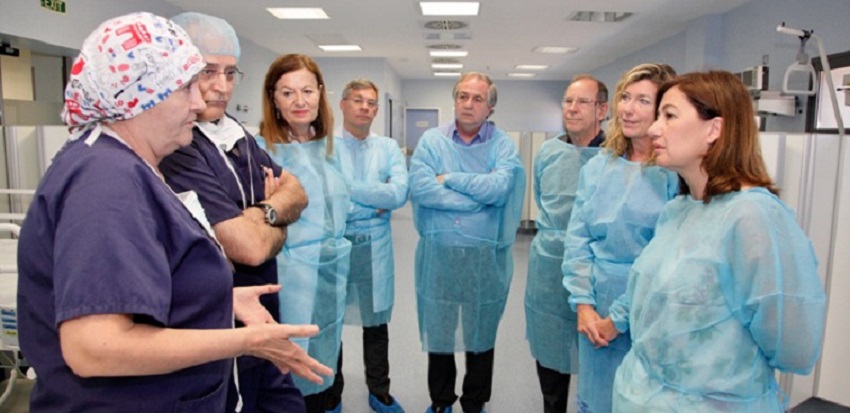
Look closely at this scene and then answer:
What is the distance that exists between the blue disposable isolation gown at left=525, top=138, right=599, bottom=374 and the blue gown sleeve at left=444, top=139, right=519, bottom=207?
0.53ft

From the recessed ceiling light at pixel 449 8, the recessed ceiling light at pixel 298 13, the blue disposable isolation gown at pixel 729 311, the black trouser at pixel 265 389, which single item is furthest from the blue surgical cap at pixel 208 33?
the recessed ceiling light at pixel 298 13

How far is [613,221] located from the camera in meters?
1.62

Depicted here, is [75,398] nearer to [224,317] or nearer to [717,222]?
[224,317]

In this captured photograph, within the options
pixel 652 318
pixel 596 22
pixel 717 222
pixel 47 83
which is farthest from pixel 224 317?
pixel 596 22

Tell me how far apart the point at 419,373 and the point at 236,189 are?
6.05 ft

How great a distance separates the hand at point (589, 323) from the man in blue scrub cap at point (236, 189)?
2.84 feet

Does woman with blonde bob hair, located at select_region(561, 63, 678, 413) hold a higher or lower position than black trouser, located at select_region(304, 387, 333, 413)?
higher

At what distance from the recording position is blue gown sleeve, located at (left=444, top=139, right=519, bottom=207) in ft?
7.13

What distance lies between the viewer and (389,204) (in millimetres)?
2346

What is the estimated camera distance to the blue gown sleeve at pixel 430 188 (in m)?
2.22

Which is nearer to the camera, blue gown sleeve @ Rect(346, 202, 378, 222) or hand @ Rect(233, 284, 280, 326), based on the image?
hand @ Rect(233, 284, 280, 326)

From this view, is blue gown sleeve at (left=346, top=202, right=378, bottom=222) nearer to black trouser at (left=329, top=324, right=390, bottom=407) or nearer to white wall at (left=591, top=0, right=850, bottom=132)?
black trouser at (left=329, top=324, right=390, bottom=407)

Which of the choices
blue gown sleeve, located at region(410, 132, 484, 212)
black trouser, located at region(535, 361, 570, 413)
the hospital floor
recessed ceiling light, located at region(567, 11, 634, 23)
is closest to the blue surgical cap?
blue gown sleeve, located at region(410, 132, 484, 212)

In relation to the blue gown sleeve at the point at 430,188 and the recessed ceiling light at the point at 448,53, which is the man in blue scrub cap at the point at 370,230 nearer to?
the blue gown sleeve at the point at 430,188
